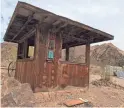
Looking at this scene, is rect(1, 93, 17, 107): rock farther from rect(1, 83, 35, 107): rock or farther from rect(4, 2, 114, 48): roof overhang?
rect(4, 2, 114, 48): roof overhang

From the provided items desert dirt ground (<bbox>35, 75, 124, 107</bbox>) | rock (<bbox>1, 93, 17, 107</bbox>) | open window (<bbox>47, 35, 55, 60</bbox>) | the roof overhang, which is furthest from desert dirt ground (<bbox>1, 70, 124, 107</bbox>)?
the roof overhang

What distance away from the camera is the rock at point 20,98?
584cm

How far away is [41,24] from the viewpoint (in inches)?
275

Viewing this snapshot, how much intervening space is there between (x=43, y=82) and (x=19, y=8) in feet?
9.21

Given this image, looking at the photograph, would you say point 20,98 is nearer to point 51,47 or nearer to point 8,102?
point 8,102

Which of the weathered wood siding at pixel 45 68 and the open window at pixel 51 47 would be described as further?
the open window at pixel 51 47

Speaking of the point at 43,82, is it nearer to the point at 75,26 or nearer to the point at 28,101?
the point at 28,101

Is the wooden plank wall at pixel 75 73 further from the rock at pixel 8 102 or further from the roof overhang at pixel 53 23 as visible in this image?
the rock at pixel 8 102

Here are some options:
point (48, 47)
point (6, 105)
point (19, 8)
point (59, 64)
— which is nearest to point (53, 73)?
point (59, 64)

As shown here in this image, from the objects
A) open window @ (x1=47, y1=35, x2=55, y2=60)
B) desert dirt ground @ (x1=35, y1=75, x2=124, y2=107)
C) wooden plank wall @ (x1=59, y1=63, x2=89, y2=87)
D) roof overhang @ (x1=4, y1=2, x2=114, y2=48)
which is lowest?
desert dirt ground @ (x1=35, y1=75, x2=124, y2=107)

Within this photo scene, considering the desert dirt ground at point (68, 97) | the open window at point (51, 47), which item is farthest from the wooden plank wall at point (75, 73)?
the open window at point (51, 47)

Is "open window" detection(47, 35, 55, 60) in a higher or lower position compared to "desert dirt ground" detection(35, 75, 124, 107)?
higher

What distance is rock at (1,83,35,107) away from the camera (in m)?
5.84

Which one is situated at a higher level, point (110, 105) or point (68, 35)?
point (68, 35)
